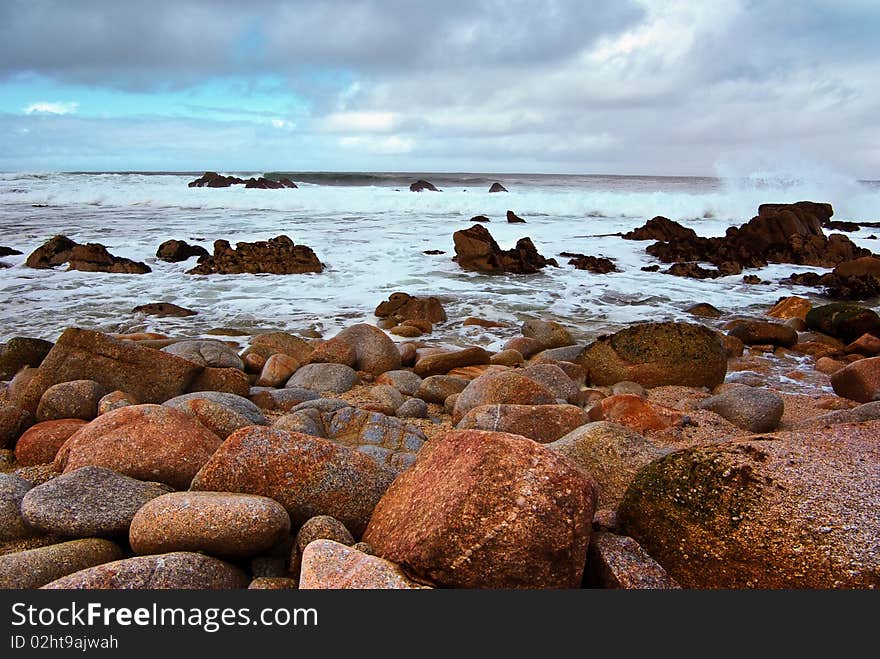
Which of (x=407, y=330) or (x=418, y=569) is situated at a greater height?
(x=418, y=569)

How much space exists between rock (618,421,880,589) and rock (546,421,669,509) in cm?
54

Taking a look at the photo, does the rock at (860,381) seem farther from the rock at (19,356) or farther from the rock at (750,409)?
the rock at (19,356)

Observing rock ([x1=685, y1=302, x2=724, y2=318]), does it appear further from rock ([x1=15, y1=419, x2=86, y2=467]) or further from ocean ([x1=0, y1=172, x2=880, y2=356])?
rock ([x1=15, y1=419, x2=86, y2=467])

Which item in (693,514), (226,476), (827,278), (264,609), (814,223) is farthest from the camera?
(814,223)

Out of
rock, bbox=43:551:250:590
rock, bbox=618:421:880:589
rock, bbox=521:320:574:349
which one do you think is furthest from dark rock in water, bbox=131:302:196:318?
rock, bbox=618:421:880:589

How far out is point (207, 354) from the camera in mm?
5984

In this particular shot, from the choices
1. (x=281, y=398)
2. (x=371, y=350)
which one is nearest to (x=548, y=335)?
(x=371, y=350)

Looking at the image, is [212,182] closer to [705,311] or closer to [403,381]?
[705,311]

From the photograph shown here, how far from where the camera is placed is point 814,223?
17.3m

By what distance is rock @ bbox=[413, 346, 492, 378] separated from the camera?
6.04 meters

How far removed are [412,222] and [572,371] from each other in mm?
16167

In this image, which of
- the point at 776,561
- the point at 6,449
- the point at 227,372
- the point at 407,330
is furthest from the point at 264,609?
the point at 407,330

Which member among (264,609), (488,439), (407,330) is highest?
(488,439)

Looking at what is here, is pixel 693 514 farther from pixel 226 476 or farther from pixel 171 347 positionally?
pixel 171 347
